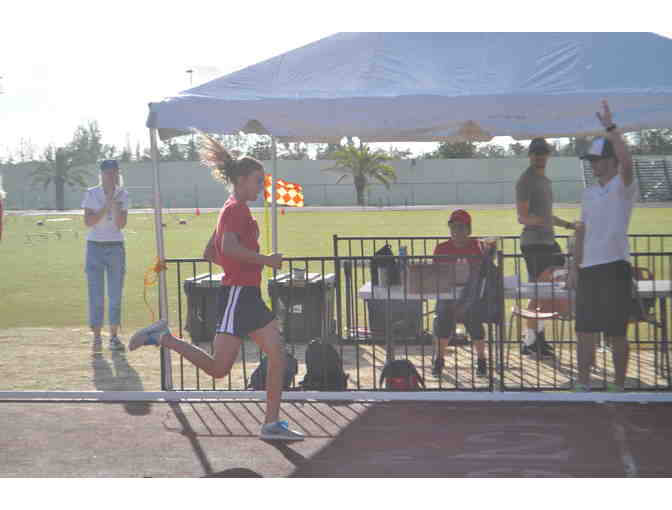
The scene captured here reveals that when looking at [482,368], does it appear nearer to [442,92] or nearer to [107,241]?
[442,92]

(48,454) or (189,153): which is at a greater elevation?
(189,153)

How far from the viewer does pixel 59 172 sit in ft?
280

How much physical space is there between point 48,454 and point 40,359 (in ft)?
13.1

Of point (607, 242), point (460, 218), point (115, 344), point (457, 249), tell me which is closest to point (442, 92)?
point (460, 218)

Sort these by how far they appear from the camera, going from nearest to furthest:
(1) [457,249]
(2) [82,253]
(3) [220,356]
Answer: (3) [220,356] < (1) [457,249] < (2) [82,253]

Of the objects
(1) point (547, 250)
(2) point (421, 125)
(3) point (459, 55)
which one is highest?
(3) point (459, 55)

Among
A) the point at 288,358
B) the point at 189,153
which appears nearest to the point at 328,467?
the point at 288,358

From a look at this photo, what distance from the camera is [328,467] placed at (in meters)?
5.76

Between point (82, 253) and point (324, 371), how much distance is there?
19479 millimetres

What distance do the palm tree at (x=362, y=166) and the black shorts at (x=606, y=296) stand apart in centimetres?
6678

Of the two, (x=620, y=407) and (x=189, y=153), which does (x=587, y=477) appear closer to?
(x=620, y=407)

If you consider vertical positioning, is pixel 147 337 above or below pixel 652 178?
below

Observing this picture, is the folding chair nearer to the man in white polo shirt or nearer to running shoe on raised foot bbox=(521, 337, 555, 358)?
running shoe on raised foot bbox=(521, 337, 555, 358)

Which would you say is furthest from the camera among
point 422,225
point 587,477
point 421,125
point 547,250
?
point 422,225
